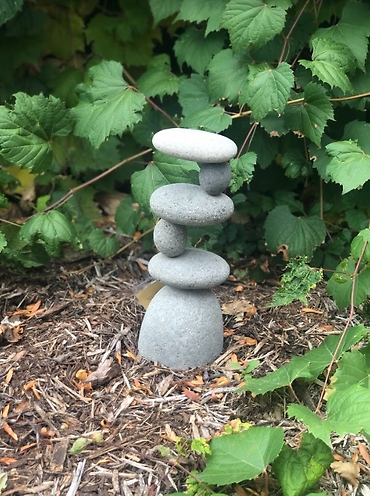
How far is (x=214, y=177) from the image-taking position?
225 cm

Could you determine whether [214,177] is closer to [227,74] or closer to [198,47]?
[227,74]

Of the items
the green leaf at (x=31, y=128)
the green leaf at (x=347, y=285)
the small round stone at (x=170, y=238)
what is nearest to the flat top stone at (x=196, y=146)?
the small round stone at (x=170, y=238)

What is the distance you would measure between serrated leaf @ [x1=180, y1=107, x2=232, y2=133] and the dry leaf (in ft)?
4.64

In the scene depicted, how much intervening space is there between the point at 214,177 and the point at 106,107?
770mm

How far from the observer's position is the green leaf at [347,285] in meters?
2.39

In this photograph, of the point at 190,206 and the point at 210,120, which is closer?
the point at 190,206

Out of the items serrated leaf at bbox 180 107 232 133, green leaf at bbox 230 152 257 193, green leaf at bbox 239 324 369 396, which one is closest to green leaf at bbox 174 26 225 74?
serrated leaf at bbox 180 107 232 133

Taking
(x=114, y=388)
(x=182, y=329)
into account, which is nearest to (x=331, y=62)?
(x=182, y=329)

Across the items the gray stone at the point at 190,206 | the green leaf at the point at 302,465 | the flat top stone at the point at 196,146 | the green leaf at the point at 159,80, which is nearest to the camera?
the green leaf at the point at 302,465

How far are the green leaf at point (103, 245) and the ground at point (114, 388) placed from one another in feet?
0.38

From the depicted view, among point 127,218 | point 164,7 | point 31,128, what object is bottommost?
point 127,218

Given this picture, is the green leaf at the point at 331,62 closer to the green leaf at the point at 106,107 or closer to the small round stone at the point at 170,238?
the green leaf at the point at 106,107

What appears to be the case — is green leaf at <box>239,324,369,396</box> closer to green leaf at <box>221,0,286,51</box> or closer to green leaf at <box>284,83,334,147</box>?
green leaf at <box>284,83,334,147</box>

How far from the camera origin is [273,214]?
3.02m
